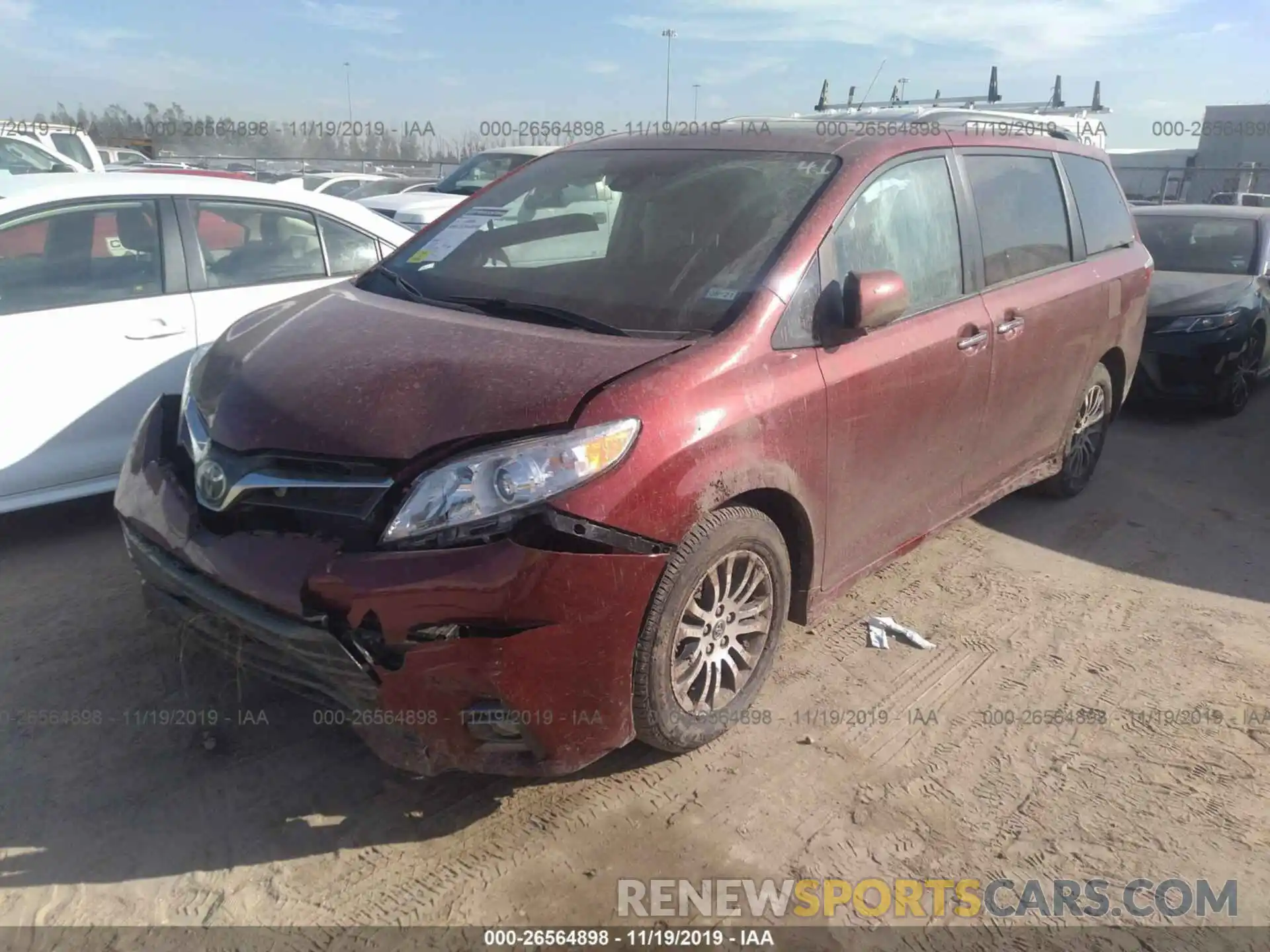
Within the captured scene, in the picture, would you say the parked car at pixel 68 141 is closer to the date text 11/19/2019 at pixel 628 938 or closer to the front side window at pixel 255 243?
the front side window at pixel 255 243

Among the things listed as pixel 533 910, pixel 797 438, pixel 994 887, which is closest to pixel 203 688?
pixel 533 910

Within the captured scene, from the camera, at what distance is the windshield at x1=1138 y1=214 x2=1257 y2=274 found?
25.7ft

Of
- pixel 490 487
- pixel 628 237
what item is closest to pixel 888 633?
pixel 628 237

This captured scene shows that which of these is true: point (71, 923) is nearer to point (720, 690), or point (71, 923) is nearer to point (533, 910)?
point (533, 910)

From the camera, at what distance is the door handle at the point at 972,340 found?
144 inches

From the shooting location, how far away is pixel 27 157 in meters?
11.0

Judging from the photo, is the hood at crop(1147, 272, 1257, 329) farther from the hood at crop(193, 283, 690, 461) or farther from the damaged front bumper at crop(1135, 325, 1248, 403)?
the hood at crop(193, 283, 690, 461)

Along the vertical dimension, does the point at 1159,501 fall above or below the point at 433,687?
below

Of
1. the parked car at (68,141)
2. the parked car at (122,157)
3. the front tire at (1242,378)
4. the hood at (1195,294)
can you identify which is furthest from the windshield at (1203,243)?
the parked car at (122,157)

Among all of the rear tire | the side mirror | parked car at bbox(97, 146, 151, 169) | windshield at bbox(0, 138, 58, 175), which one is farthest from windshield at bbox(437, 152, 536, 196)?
parked car at bbox(97, 146, 151, 169)

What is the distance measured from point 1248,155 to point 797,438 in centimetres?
2841

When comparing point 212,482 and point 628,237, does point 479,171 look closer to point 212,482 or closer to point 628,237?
point 628,237

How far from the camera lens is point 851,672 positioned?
356 cm

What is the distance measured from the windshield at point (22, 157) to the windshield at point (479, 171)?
451 cm
